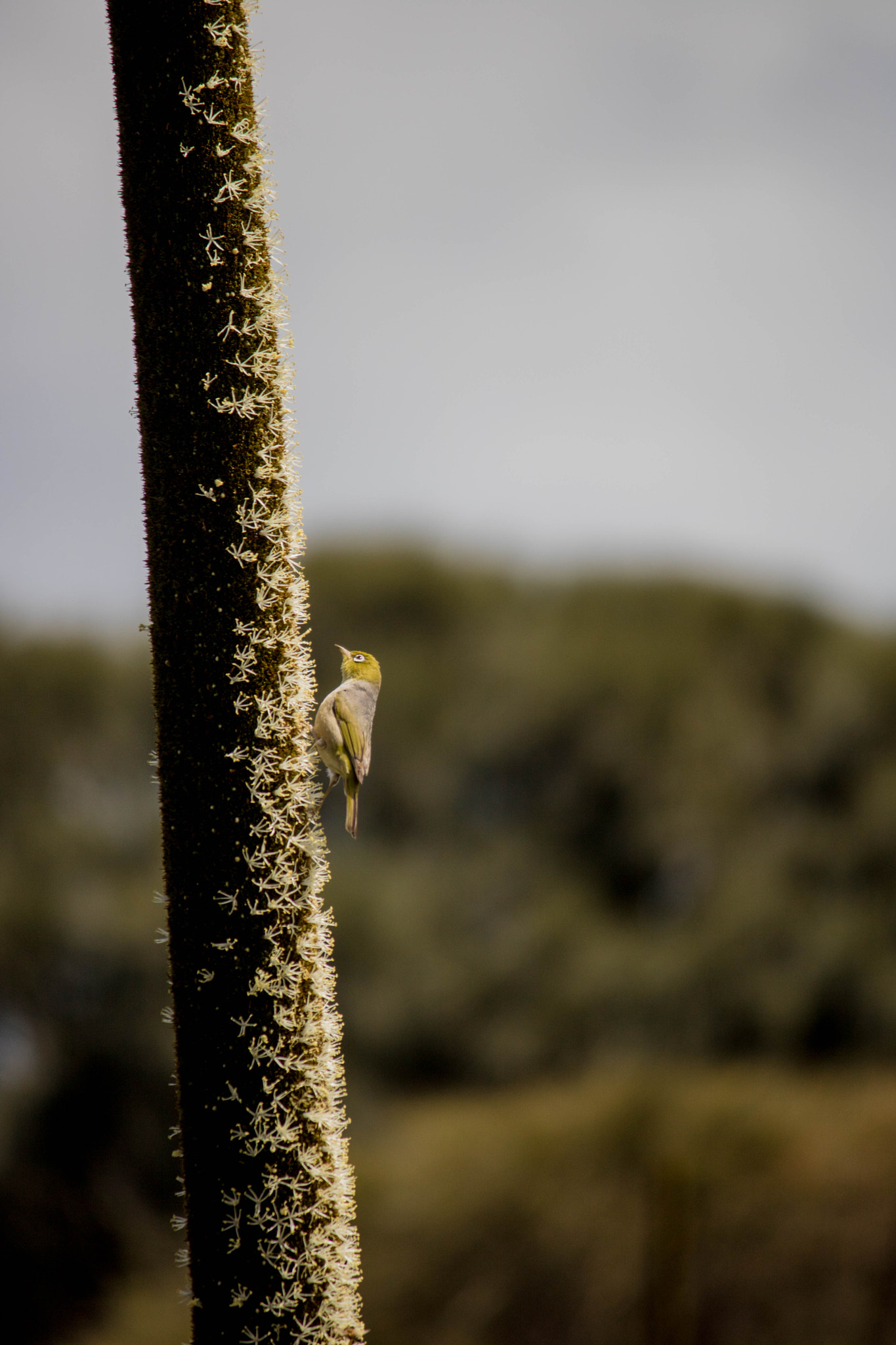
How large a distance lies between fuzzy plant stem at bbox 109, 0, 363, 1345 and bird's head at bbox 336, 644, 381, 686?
0.12 meters

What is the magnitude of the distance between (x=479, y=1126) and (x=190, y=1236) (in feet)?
17.5

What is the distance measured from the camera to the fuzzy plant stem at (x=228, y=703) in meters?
0.53

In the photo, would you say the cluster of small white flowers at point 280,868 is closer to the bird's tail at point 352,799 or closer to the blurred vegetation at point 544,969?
the bird's tail at point 352,799

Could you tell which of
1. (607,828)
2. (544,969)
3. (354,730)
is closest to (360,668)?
(354,730)

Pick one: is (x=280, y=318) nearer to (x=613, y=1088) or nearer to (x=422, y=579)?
(x=613, y=1088)

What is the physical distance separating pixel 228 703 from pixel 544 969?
25.3 feet

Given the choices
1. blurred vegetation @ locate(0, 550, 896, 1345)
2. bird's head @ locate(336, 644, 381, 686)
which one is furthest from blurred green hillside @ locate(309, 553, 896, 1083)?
bird's head @ locate(336, 644, 381, 686)

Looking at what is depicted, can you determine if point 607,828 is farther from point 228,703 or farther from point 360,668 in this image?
point 228,703

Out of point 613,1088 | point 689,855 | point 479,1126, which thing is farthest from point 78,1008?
point 689,855

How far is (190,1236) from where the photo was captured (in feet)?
1.83

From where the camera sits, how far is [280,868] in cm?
53

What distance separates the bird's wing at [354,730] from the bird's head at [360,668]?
36 mm

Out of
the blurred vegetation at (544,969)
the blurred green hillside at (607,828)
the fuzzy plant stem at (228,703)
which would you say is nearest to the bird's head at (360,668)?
the fuzzy plant stem at (228,703)

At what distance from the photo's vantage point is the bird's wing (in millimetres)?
634
